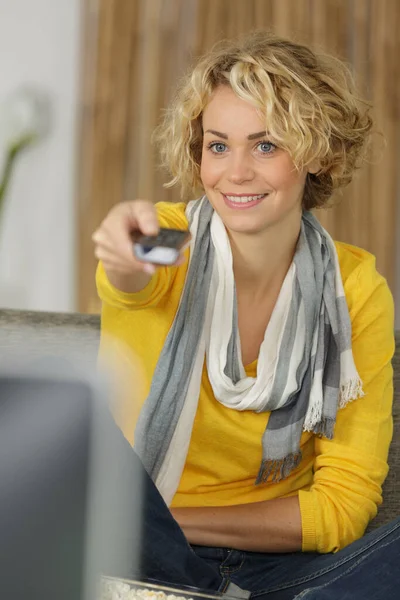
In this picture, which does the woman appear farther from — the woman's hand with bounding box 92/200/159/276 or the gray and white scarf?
the woman's hand with bounding box 92/200/159/276

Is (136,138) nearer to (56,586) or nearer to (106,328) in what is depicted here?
(106,328)

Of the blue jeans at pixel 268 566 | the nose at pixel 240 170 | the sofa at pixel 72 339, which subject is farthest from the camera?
the sofa at pixel 72 339

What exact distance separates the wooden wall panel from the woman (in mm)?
1479

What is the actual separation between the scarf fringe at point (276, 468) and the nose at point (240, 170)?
486mm

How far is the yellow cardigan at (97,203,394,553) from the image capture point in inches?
62.7

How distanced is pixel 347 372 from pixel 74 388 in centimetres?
110

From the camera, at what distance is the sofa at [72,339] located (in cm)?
175

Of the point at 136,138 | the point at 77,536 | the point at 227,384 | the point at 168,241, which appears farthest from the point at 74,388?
the point at 136,138

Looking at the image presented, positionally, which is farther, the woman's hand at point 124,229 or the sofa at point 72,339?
the sofa at point 72,339

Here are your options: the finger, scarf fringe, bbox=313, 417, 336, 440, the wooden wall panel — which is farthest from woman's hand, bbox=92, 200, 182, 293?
the wooden wall panel

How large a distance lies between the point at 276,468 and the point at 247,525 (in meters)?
0.12

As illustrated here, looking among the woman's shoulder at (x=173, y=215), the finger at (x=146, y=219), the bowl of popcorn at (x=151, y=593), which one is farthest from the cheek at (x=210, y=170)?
the bowl of popcorn at (x=151, y=593)

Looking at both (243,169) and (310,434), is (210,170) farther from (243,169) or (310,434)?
(310,434)

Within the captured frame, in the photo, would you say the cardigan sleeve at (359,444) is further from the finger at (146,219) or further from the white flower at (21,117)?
the white flower at (21,117)
